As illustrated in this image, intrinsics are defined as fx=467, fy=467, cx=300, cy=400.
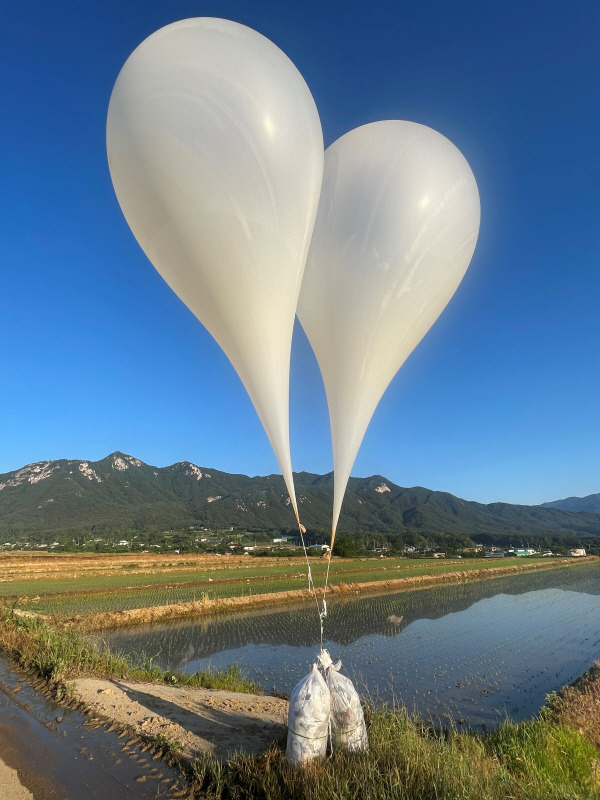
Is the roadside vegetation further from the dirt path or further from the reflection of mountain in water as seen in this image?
the reflection of mountain in water

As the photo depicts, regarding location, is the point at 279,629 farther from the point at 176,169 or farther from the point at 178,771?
the point at 176,169

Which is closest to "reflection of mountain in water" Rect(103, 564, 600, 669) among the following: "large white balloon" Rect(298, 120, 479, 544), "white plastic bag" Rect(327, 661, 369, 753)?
"white plastic bag" Rect(327, 661, 369, 753)

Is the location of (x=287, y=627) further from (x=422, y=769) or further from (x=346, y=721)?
(x=422, y=769)

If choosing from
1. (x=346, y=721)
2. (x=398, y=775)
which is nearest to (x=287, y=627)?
(x=346, y=721)

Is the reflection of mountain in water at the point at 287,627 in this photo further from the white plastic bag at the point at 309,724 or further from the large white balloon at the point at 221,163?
the large white balloon at the point at 221,163

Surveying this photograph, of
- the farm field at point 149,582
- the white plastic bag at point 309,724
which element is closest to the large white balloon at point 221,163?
the white plastic bag at point 309,724

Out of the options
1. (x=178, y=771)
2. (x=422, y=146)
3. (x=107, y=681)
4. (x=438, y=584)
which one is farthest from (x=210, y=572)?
(x=422, y=146)
